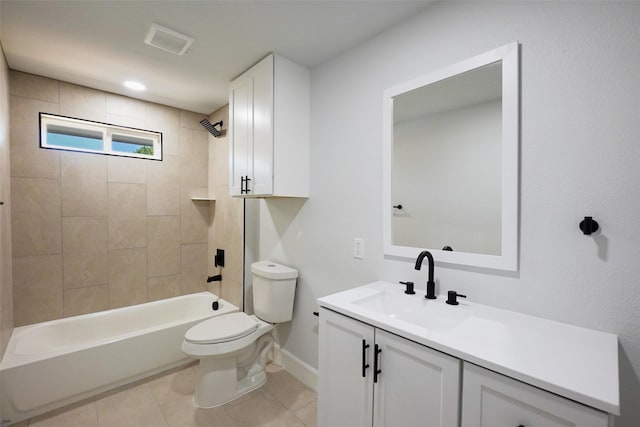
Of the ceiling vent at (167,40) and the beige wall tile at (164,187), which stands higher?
the ceiling vent at (167,40)

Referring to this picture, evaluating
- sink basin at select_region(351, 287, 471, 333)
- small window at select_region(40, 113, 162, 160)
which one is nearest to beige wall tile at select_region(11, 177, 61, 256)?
small window at select_region(40, 113, 162, 160)

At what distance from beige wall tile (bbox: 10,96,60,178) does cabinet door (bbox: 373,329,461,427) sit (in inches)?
121

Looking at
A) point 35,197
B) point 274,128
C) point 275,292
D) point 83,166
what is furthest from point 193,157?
point 275,292

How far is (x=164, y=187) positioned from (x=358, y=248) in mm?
2385

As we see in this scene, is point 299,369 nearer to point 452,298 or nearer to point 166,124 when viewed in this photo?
point 452,298

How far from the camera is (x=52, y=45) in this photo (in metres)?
1.91

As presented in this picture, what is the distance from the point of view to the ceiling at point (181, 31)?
1.52 meters

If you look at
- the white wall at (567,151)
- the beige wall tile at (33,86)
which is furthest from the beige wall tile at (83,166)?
the white wall at (567,151)

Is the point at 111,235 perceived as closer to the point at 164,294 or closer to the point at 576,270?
the point at 164,294

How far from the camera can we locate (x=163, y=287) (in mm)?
3072

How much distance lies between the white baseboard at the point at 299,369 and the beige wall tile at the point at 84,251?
6.25 feet

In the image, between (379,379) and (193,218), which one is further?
(193,218)

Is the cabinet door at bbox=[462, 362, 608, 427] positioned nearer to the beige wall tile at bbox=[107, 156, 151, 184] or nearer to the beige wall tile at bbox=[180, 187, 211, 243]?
the beige wall tile at bbox=[180, 187, 211, 243]

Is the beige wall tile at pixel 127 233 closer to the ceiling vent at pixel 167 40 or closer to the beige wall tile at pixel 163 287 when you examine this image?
the beige wall tile at pixel 163 287
